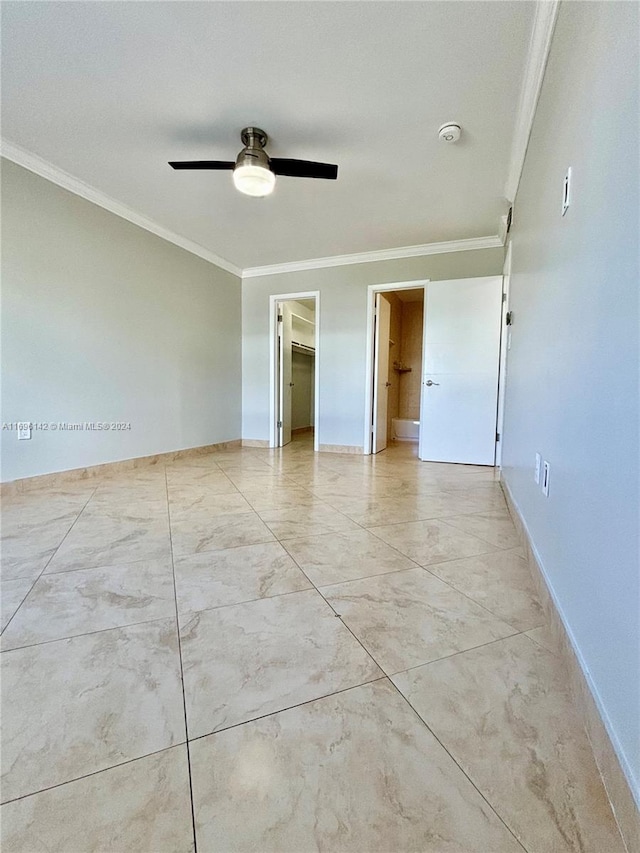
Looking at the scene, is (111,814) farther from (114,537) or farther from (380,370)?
(380,370)

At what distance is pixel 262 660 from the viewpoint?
3.41ft

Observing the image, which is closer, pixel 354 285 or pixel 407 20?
pixel 407 20

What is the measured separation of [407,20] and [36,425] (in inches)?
130

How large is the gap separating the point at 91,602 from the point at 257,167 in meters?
2.43

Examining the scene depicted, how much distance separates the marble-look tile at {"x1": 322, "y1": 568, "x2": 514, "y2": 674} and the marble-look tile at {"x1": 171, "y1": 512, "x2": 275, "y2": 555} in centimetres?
63

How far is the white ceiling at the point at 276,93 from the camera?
168cm

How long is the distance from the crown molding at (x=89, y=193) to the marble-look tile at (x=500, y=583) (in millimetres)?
3684

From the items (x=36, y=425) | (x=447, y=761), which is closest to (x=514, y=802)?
(x=447, y=761)

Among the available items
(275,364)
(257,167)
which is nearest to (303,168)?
(257,167)

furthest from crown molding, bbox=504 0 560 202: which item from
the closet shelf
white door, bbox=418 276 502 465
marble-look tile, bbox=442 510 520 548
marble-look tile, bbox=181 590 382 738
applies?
the closet shelf

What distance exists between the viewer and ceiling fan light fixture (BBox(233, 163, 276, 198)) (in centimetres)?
227

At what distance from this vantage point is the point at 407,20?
5.48 ft

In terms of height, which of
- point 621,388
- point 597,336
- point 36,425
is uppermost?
point 597,336

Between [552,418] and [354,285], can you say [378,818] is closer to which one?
[552,418]
